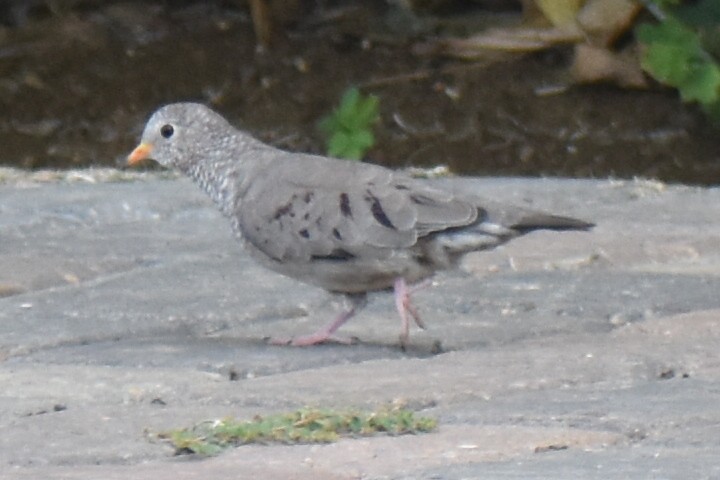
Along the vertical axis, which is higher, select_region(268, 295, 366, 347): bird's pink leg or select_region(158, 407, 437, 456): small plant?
select_region(158, 407, 437, 456): small plant

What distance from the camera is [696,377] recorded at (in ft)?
11.3

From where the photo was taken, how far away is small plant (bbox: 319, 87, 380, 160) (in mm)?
7008

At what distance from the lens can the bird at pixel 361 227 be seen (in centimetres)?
402

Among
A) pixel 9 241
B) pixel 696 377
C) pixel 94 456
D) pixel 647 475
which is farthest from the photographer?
pixel 9 241

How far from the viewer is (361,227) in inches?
159

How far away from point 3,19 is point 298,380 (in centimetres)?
566

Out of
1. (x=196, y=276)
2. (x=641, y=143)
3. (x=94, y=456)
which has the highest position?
(x=94, y=456)

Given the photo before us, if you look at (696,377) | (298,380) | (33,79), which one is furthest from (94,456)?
(33,79)

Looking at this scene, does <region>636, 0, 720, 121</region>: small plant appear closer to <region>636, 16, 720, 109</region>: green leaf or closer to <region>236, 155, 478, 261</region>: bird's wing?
<region>636, 16, 720, 109</region>: green leaf

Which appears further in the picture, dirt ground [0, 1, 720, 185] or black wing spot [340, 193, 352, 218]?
dirt ground [0, 1, 720, 185]

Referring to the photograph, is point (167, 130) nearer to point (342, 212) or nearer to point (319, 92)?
point (342, 212)

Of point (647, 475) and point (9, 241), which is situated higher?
point (647, 475)

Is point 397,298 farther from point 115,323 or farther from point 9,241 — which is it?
point 9,241

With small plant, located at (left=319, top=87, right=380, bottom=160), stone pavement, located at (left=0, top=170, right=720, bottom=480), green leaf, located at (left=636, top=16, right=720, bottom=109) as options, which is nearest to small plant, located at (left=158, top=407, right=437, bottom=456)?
stone pavement, located at (left=0, top=170, right=720, bottom=480)
